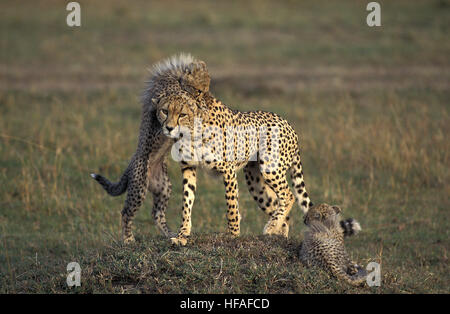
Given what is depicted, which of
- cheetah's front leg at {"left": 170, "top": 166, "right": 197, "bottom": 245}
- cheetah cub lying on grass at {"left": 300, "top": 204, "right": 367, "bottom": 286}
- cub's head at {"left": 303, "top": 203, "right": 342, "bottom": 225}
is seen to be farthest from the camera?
cheetah's front leg at {"left": 170, "top": 166, "right": 197, "bottom": 245}

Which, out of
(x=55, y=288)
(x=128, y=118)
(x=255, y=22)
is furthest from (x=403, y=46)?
(x=55, y=288)

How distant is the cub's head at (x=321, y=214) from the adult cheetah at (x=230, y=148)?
51 cm

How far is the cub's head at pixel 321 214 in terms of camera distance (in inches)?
211

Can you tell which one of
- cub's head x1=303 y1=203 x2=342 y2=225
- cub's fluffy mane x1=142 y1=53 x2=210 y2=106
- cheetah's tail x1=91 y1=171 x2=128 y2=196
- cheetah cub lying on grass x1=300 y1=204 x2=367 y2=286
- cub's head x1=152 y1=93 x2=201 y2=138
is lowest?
cheetah cub lying on grass x1=300 y1=204 x2=367 y2=286

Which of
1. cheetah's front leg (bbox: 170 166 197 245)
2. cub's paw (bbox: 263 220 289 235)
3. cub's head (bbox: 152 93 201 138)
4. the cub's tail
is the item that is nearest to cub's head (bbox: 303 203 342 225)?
cub's paw (bbox: 263 220 289 235)

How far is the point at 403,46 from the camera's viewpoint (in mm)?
16094

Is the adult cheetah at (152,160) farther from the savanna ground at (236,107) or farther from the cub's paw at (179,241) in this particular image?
the cub's paw at (179,241)

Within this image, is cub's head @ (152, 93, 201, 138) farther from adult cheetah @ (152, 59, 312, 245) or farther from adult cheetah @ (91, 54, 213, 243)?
adult cheetah @ (91, 54, 213, 243)

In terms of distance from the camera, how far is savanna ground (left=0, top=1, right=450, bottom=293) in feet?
16.6

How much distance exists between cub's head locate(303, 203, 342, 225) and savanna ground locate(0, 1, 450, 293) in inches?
9.9

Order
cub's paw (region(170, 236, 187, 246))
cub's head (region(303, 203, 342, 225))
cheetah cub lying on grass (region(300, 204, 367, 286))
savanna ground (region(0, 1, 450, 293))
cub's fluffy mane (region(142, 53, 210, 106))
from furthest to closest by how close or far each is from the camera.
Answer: cub's fluffy mane (region(142, 53, 210, 106))
cub's head (region(303, 203, 342, 225))
cub's paw (region(170, 236, 187, 246))
savanna ground (region(0, 1, 450, 293))
cheetah cub lying on grass (region(300, 204, 367, 286))

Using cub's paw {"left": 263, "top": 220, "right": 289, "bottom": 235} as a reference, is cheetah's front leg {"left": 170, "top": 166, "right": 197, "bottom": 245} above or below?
above

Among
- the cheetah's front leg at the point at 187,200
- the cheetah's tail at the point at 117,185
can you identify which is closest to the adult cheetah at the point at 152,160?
the cheetah's tail at the point at 117,185

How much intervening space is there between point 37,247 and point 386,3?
17.8 metres
